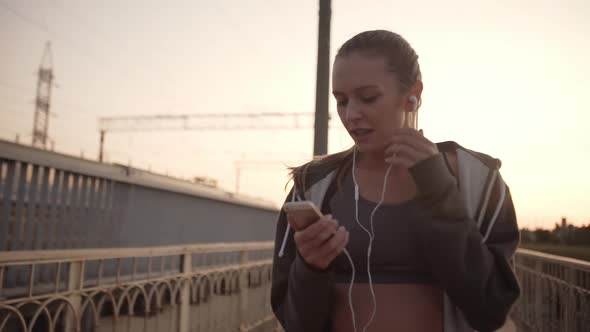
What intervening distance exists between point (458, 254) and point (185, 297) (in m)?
4.00

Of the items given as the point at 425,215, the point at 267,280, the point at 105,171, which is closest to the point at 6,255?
the point at 425,215

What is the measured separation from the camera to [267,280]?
757cm

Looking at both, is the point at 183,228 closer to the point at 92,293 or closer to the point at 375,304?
the point at 92,293

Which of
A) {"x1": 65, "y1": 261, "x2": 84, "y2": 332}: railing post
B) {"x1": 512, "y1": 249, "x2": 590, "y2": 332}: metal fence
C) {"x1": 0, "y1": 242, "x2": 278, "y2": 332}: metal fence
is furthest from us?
{"x1": 512, "y1": 249, "x2": 590, "y2": 332}: metal fence

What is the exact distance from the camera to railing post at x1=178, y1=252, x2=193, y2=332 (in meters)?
4.70

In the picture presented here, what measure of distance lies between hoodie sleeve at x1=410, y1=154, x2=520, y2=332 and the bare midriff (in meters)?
0.08

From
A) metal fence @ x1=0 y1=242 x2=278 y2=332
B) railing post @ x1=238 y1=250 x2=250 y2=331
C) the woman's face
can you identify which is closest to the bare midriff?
the woman's face

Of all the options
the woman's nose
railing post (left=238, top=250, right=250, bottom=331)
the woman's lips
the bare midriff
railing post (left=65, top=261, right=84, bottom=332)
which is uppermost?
the woman's nose

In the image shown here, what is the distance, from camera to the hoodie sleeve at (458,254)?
127 cm

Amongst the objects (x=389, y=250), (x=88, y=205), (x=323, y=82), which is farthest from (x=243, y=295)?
(x=389, y=250)

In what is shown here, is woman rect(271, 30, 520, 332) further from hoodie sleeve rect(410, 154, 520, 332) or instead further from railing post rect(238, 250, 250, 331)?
railing post rect(238, 250, 250, 331)

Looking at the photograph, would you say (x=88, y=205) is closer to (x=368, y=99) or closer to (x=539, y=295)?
(x=539, y=295)

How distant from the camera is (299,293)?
4.59 feet

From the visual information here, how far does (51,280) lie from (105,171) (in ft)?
10.4
